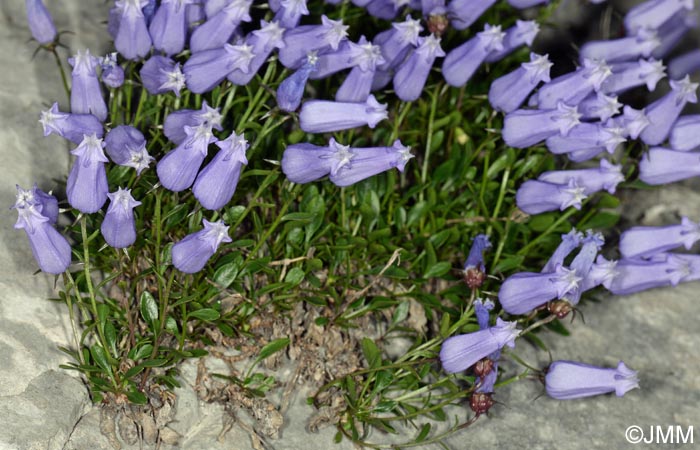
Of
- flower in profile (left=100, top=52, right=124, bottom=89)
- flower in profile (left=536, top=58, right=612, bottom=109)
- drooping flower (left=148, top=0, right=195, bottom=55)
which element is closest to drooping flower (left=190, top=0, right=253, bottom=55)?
drooping flower (left=148, top=0, right=195, bottom=55)

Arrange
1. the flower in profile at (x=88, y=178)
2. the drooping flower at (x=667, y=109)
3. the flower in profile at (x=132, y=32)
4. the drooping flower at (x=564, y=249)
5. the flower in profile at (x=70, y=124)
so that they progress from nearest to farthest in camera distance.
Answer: the flower in profile at (x=88, y=178), the flower in profile at (x=70, y=124), the flower in profile at (x=132, y=32), the drooping flower at (x=564, y=249), the drooping flower at (x=667, y=109)

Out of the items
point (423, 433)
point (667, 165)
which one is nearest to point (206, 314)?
point (423, 433)

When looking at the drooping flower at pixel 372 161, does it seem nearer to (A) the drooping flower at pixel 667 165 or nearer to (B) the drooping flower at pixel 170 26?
(B) the drooping flower at pixel 170 26

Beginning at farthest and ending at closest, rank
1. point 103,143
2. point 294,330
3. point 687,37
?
point 687,37 → point 294,330 → point 103,143

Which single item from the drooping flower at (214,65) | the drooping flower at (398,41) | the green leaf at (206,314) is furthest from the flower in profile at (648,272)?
the drooping flower at (214,65)

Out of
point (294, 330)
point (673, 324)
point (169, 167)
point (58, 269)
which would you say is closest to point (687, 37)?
point (673, 324)

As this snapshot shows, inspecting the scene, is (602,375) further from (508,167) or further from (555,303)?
(508,167)

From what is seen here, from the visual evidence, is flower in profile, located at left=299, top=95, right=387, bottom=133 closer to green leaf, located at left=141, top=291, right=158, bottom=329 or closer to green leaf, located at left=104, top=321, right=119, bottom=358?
green leaf, located at left=141, top=291, right=158, bottom=329
